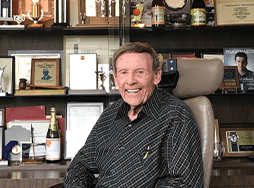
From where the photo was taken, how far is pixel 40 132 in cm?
248

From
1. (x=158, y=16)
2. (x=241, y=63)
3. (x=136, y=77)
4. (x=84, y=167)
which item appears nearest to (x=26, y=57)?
(x=158, y=16)

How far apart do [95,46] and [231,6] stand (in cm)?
109

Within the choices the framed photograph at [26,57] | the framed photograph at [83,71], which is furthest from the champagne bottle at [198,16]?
the framed photograph at [26,57]

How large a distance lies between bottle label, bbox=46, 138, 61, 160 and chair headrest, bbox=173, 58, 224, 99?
4.08 feet

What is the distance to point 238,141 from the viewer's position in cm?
251

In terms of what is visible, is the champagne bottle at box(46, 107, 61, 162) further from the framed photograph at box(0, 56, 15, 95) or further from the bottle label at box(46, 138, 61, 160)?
the framed photograph at box(0, 56, 15, 95)

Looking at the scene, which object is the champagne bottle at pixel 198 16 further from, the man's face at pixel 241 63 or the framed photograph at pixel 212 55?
the man's face at pixel 241 63

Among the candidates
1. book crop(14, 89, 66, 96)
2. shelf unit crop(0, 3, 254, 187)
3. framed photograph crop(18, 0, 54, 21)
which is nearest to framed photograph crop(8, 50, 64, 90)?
shelf unit crop(0, 3, 254, 187)

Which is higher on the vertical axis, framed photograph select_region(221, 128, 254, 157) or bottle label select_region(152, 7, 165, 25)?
bottle label select_region(152, 7, 165, 25)

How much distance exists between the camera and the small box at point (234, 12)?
7.98 ft

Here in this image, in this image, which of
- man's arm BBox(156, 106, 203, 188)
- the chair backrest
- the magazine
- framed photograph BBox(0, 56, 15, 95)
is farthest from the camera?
the magazine

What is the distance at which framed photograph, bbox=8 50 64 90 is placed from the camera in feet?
8.32

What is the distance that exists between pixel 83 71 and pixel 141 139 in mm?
1290

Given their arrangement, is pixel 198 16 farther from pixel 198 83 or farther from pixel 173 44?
pixel 198 83
